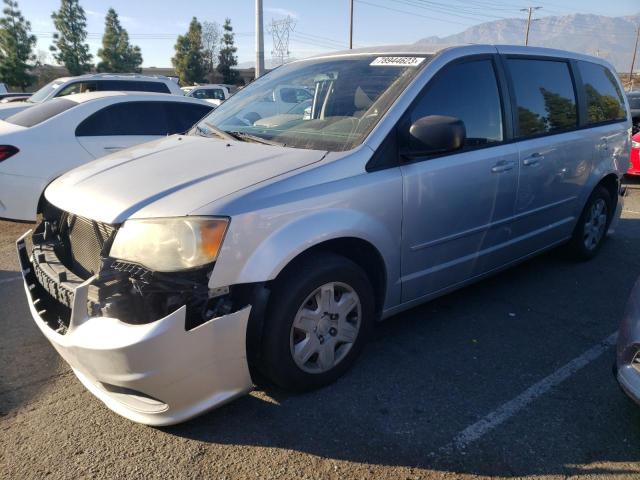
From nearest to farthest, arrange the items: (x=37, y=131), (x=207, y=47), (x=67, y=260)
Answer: (x=67, y=260) < (x=37, y=131) < (x=207, y=47)

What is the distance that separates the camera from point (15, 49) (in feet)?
147

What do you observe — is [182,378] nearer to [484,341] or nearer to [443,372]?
[443,372]

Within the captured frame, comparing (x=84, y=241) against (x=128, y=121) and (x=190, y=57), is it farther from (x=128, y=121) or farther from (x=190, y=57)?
(x=190, y=57)

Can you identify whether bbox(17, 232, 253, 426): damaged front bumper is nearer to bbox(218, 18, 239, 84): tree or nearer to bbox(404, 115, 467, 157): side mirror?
bbox(404, 115, 467, 157): side mirror

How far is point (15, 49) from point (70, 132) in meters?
47.9

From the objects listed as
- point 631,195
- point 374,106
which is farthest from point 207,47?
point 374,106

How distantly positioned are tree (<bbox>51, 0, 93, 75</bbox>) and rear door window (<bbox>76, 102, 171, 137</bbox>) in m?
53.3

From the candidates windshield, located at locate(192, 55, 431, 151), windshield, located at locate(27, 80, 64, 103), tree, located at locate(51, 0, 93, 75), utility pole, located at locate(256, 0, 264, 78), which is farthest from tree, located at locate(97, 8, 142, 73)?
windshield, located at locate(192, 55, 431, 151)

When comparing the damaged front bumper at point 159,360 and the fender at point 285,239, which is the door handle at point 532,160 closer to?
the fender at point 285,239

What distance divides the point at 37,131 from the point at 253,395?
14.2ft

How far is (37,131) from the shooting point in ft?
18.4

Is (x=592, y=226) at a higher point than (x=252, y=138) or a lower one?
lower

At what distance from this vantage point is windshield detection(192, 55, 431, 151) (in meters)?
3.05

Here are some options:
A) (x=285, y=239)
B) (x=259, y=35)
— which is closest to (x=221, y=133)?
(x=285, y=239)
